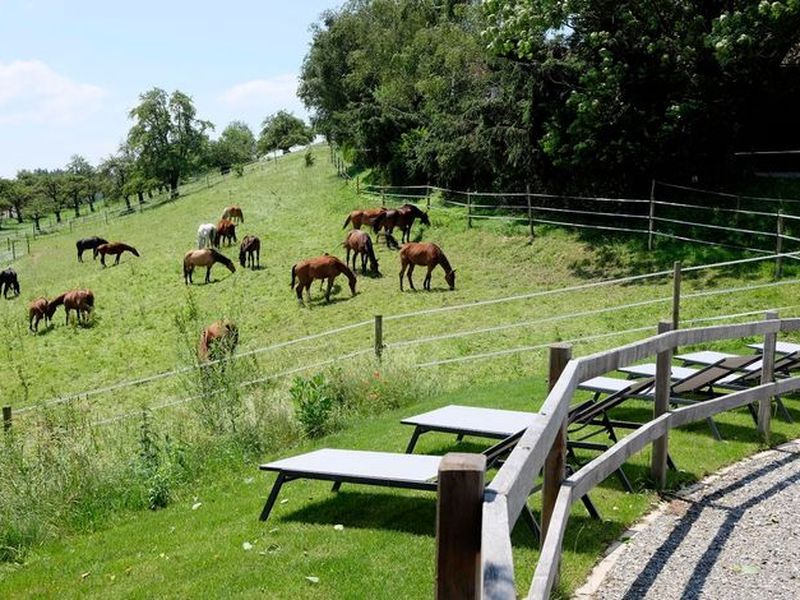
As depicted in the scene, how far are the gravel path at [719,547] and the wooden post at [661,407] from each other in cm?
20

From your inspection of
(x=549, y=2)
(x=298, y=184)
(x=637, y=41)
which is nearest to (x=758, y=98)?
(x=637, y=41)

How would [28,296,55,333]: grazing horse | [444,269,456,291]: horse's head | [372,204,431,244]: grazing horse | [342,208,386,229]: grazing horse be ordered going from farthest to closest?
1. [342,208,386,229]: grazing horse
2. [372,204,431,244]: grazing horse
3. [28,296,55,333]: grazing horse
4. [444,269,456,291]: horse's head

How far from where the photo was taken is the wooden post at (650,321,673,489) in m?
5.28

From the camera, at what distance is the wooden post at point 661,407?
17.3ft

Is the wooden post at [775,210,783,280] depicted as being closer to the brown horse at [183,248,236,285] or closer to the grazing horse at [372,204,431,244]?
the grazing horse at [372,204,431,244]

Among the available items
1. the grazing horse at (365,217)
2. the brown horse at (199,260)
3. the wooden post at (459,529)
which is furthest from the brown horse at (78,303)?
the wooden post at (459,529)

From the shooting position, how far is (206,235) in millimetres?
29562

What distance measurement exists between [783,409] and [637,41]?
14.3 metres

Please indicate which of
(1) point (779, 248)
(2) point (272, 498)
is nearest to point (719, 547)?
(2) point (272, 498)

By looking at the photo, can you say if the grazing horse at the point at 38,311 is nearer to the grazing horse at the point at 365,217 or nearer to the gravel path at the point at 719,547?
the grazing horse at the point at 365,217

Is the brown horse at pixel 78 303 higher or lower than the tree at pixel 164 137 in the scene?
lower

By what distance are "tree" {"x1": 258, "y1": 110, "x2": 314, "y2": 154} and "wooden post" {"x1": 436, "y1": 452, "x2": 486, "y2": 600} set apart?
9702 centimetres

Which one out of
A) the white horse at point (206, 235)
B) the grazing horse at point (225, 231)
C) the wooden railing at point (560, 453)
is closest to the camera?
the wooden railing at point (560, 453)

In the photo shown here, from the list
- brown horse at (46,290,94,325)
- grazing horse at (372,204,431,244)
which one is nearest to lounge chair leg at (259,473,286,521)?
brown horse at (46,290,94,325)
